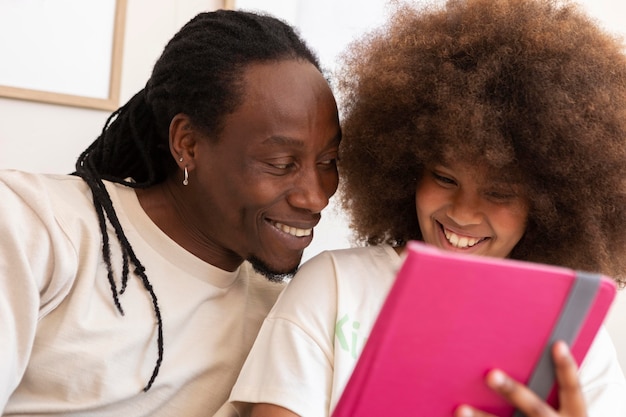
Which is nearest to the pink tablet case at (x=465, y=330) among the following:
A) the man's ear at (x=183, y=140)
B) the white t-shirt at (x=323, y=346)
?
the white t-shirt at (x=323, y=346)

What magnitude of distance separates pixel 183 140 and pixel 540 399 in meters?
0.77

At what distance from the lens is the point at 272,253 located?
133 cm

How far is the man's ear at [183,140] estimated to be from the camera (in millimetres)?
1341

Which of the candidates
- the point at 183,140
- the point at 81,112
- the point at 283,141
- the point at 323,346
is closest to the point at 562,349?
the point at 323,346

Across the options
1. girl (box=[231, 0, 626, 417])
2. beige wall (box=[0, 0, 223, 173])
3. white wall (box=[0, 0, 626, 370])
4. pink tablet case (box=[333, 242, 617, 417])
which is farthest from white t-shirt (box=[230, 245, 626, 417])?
beige wall (box=[0, 0, 223, 173])

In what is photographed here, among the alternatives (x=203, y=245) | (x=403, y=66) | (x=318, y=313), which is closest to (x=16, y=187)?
(x=203, y=245)

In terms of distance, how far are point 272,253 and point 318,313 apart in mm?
215

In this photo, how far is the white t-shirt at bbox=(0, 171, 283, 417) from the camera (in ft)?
3.59

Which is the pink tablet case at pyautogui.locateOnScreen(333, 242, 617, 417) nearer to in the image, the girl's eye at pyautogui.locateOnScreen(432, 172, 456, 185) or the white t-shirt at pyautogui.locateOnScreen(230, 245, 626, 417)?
the white t-shirt at pyautogui.locateOnScreen(230, 245, 626, 417)

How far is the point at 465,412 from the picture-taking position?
80 cm

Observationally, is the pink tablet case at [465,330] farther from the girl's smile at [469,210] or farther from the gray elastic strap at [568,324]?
the girl's smile at [469,210]

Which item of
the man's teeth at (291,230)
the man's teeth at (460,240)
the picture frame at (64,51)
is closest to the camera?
the man's teeth at (460,240)

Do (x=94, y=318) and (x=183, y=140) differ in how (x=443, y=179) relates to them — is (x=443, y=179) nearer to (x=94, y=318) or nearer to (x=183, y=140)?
(x=183, y=140)

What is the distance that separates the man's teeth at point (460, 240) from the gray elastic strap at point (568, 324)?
1.35ft
